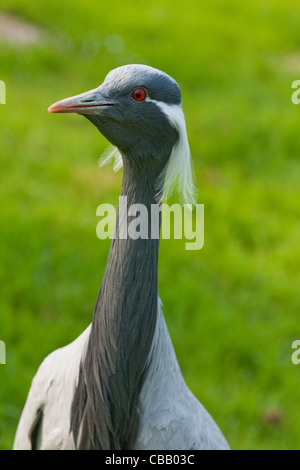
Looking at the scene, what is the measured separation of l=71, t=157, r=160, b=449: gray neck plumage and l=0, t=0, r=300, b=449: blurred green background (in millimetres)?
1209

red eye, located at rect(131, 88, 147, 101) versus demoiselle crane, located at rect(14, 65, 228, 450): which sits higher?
red eye, located at rect(131, 88, 147, 101)

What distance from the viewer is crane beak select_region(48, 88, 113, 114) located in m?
2.44

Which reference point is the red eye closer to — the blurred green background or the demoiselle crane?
the demoiselle crane

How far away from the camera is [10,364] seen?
429 centimetres

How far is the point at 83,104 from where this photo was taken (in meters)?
2.46

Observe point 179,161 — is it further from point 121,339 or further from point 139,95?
point 121,339

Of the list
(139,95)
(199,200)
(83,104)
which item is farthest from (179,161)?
(199,200)

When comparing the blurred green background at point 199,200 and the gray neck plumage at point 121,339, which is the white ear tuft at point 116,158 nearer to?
the gray neck plumage at point 121,339

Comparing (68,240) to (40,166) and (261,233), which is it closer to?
(40,166)

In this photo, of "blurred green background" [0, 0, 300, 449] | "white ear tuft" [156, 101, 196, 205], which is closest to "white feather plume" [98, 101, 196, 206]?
"white ear tuft" [156, 101, 196, 205]

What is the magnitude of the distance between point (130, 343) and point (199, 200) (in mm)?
3167

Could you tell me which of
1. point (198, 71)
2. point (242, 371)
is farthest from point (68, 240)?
point (198, 71)

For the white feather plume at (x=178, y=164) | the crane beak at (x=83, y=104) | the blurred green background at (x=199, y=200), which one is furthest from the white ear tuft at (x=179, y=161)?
the blurred green background at (x=199, y=200)

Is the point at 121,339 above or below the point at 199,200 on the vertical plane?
below
